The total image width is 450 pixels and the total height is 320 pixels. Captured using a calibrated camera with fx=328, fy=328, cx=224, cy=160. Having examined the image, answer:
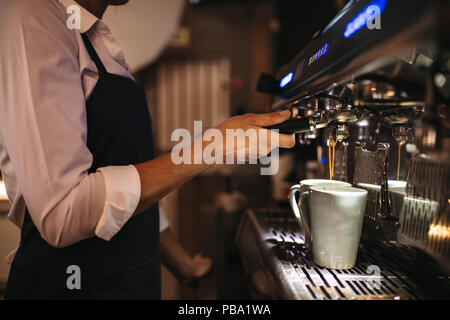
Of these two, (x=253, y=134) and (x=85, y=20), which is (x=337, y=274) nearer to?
(x=253, y=134)

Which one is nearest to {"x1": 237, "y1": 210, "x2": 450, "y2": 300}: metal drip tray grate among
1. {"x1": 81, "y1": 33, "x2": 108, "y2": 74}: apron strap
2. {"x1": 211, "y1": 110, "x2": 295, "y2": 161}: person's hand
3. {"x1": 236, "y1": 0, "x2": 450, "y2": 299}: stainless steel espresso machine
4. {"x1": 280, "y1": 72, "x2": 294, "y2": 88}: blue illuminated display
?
{"x1": 236, "y1": 0, "x2": 450, "y2": 299}: stainless steel espresso machine

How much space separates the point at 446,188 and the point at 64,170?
0.68 meters

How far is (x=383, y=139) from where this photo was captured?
794 mm

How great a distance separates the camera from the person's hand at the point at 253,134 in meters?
0.68

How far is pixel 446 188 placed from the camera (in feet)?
1.86

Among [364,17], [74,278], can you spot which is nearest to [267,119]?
[364,17]

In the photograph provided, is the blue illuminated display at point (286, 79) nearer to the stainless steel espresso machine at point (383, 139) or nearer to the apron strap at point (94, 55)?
the stainless steel espresso machine at point (383, 139)

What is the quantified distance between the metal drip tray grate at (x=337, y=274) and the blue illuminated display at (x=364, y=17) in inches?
17.7

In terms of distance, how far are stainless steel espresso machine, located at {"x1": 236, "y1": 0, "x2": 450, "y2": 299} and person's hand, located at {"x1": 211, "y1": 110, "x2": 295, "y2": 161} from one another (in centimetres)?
3

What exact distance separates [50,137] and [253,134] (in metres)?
0.39

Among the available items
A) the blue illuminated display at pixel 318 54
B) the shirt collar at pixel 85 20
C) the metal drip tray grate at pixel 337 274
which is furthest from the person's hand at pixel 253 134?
the shirt collar at pixel 85 20

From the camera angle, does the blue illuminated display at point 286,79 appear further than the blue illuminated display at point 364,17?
Yes

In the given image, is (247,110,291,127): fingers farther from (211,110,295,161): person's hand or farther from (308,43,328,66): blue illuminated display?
(308,43,328,66): blue illuminated display

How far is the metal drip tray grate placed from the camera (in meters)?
0.60
